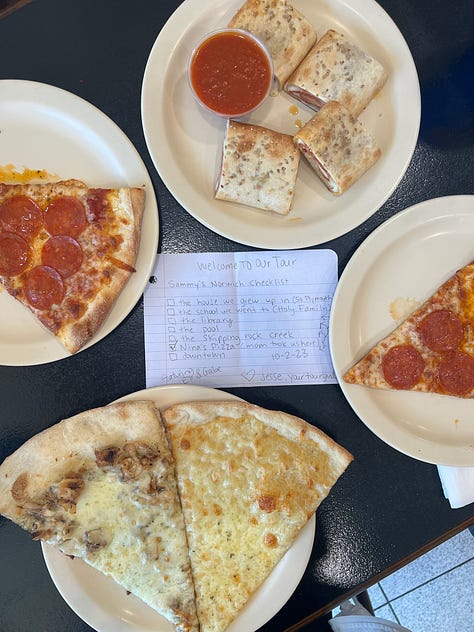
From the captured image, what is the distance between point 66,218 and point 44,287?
1.03 ft

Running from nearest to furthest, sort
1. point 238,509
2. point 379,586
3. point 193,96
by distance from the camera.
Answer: point 238,509 < point 193,96 < point 379,586

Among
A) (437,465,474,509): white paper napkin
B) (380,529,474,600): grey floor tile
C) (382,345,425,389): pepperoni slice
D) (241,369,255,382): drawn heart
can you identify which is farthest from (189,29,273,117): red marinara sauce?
(380,529,474,600): grey floor tile

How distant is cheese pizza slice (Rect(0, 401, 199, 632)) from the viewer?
2.27 metres

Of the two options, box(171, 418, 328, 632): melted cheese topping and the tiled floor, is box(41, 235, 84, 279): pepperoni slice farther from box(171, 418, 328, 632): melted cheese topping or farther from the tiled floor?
the tiled floor

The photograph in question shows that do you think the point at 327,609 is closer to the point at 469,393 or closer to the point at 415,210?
the point at 469,393

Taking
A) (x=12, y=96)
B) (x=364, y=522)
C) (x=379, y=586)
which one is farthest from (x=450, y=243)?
(x=379, y=586)

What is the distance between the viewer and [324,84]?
8.09 ft

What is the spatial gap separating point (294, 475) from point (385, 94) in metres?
1.75

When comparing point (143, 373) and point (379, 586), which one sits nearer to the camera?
point (143, 373)

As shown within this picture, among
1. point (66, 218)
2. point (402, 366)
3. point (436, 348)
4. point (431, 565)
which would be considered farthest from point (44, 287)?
point (431, 565)

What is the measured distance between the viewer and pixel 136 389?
257cm

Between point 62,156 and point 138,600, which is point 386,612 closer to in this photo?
point 138,600

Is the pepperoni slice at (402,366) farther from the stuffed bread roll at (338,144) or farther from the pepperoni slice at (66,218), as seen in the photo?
the pepperoni slice at (66,218)

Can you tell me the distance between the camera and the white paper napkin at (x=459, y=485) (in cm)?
256
